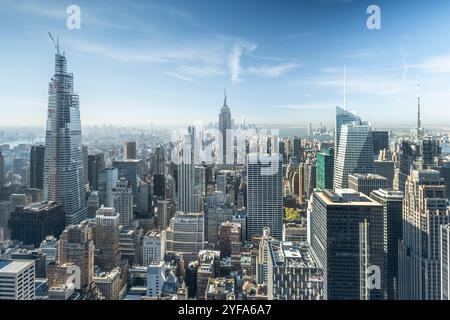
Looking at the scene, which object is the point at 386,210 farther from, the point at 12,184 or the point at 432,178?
the point at 12,184

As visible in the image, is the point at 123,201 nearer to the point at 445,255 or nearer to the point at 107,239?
the point at 107,239

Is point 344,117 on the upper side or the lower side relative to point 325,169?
upper

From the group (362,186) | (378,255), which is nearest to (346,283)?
(378,255)

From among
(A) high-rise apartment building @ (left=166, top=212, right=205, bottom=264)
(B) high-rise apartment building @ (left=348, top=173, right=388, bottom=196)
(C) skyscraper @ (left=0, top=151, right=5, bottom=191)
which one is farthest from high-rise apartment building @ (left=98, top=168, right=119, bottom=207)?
(B) high-rise apartment building @ (left=348, top=173, right=388, bottom=196)

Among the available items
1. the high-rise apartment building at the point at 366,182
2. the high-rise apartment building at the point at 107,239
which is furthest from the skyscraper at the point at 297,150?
the high-rise apartment building at the point at 107,239

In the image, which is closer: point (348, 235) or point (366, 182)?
point (348, 235)

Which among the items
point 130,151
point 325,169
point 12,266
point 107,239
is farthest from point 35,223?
point 325,169
